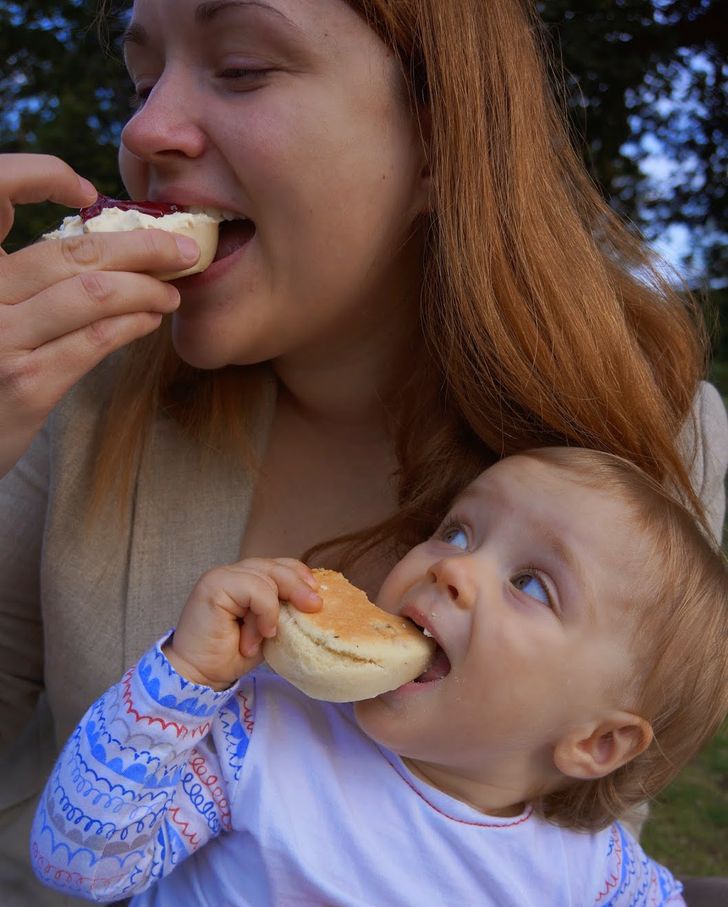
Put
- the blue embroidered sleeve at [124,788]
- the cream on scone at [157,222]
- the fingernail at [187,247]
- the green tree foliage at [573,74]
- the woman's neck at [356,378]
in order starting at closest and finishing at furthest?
1. the blue embroidered sleeve at [124,788]
2. the fingernail at [187,247]
3. the cream on scone at [157,222]
4. the woman's neck at [356,378]
5. the green tree foliage at [573,74]

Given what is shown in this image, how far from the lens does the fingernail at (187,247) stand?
187 cm

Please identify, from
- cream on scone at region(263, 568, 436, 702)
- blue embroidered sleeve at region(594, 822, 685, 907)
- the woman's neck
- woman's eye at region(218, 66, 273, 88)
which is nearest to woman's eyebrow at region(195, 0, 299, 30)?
woman's eye at region(218, 66, 273, 88)

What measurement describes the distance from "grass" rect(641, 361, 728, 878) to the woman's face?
272cm

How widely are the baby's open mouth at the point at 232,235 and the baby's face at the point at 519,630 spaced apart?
31.8 inches

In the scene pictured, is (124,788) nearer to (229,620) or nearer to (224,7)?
(229,620)

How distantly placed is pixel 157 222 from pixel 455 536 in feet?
2.84

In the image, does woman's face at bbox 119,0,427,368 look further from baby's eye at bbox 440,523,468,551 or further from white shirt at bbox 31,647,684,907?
white shirt at bbox 31,647,684,907

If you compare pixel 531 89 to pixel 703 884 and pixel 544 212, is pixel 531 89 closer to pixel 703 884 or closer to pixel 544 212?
pixel 544 212

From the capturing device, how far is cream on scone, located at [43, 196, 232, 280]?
6.48 ft

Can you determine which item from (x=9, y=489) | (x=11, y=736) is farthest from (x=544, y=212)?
(x=11, y=736)

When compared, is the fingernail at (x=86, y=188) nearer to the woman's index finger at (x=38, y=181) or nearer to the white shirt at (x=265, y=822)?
the woman's index finger at (x=38, y=181)

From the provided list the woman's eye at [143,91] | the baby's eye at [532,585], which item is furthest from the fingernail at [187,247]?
the baby's eye at [532,585]

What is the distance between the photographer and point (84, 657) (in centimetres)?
227

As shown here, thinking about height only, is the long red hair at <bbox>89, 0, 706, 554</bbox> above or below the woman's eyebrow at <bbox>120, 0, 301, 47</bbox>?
below
